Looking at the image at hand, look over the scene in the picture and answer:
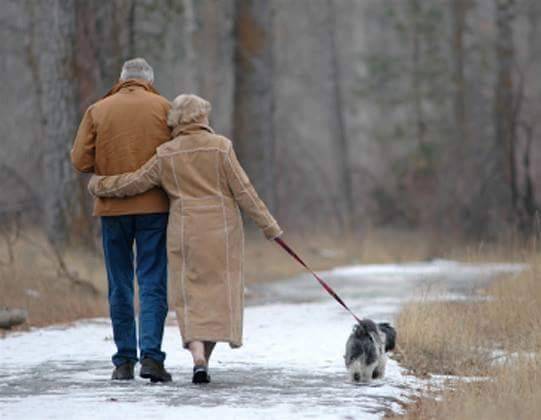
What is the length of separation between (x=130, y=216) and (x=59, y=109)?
9.10 m

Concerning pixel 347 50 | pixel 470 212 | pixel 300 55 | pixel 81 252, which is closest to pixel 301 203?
pixel 470 212

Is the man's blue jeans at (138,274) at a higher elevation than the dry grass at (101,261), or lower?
higher

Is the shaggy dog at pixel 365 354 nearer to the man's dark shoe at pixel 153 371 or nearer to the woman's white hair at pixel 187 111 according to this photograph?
the man's dark shoe at pixel 153 371

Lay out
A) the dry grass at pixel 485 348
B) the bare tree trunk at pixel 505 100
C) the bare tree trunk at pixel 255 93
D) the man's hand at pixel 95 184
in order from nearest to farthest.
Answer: the dry grass at pixel 485 348 < the man's hand at pixel 95 184 < the bare tree trunk at pixel 255 93 < the bare tree trunk at pixel 505 100

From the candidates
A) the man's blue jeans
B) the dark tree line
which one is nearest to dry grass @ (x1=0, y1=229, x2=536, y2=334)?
the dark tree line

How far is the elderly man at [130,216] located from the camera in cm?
999

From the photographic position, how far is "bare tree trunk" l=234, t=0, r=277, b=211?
24984mm

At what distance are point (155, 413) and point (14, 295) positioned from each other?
688 centimetres

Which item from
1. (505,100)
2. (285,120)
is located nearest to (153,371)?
(505,100)

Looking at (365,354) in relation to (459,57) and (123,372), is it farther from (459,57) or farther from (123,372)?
(459,57)

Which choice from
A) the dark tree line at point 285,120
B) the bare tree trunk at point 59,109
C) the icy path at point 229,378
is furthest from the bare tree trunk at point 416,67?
the icy path at point 229,378

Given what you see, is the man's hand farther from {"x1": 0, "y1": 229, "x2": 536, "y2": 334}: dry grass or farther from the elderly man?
{"x1": 0, "y1": 229, "x2": 536, "y2": 334}: dry grass

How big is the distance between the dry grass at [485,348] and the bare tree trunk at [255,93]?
10.4 metres

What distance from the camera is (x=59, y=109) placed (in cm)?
1886
